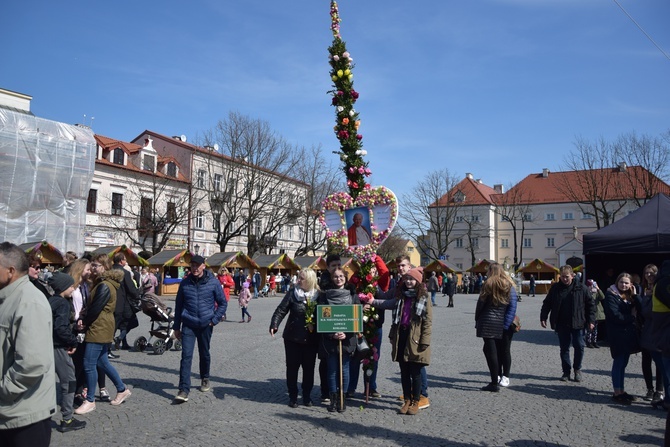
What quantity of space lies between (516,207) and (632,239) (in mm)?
61072

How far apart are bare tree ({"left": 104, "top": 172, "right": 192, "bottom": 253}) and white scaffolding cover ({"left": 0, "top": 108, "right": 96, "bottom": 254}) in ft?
26.5

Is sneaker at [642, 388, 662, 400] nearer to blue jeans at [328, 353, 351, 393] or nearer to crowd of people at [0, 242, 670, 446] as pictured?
crowd of people at [0, 242, 670, 446]

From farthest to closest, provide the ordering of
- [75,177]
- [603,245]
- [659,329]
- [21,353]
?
[75,177] → [603,245] → [659,329] → [21,353]

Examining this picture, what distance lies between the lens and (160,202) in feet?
155

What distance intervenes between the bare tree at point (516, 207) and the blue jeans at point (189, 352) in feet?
200

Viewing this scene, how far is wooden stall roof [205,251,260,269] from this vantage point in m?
41.3

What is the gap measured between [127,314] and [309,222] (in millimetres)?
45389

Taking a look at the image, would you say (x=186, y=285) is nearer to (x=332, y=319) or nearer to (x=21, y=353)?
(x=332, y=319)

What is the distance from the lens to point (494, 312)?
856 centimetres

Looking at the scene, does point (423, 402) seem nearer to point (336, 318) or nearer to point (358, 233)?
point (336, 318)

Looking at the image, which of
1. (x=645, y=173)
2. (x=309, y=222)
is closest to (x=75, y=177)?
(x=309, y=222)

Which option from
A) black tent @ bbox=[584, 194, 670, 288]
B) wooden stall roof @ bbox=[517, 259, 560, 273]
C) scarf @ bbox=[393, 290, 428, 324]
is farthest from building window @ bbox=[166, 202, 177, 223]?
scarf @ bbox=[393, 290, 428, 324]

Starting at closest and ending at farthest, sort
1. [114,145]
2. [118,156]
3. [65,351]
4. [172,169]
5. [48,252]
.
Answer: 1. [65,351]
2. [48,252]
3. [114,145]
4. [118,156]
5. [172,169]

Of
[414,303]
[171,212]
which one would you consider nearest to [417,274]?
[414,303]
